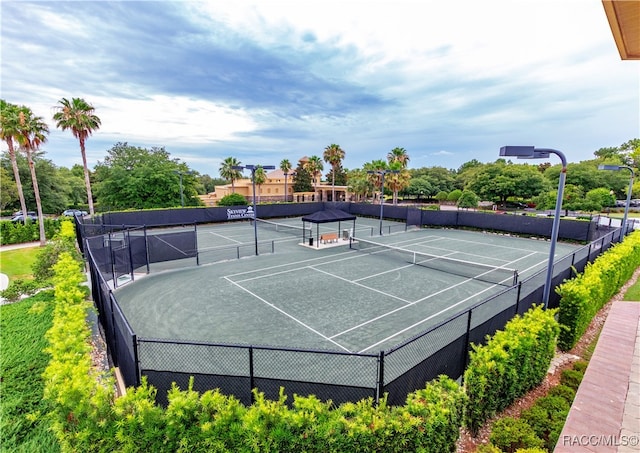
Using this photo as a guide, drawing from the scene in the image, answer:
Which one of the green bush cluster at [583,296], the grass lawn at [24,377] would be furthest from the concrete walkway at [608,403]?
the grass lawn at [24,377]

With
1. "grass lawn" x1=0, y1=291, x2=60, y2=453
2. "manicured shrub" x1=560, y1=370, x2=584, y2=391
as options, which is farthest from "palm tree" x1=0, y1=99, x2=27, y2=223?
"manicured shrub" x1=560, y1=370, x2=584, y2=391

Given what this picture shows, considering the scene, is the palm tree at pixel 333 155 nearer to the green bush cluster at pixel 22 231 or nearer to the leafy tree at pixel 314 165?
the leafy tree at pixel 314 165

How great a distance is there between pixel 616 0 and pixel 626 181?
75.1 m

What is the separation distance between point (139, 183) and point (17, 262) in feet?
62.1

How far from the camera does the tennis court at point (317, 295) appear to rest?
1047 centimetres

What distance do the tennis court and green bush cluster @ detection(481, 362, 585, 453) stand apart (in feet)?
14.5

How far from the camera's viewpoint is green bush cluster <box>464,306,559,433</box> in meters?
5.56

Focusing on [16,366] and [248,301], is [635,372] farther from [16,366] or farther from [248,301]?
[16,366]

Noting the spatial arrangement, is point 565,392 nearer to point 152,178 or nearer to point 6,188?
point 152,178

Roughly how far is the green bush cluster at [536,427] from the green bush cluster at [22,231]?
31.3 metres

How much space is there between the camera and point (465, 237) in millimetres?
30031

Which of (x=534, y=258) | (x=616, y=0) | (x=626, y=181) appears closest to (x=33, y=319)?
(x=616, y=0)

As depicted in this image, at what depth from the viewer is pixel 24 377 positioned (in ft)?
24.3

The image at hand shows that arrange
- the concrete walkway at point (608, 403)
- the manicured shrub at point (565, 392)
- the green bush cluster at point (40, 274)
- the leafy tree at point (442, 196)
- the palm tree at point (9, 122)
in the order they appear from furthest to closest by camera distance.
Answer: the leafy tree at point (442, 196), the palm tree at point (9, 122), the green bush cluster at point (40, 274), the manicured shrub at point (565, 392), the concrete walkway at point (608, 403)
